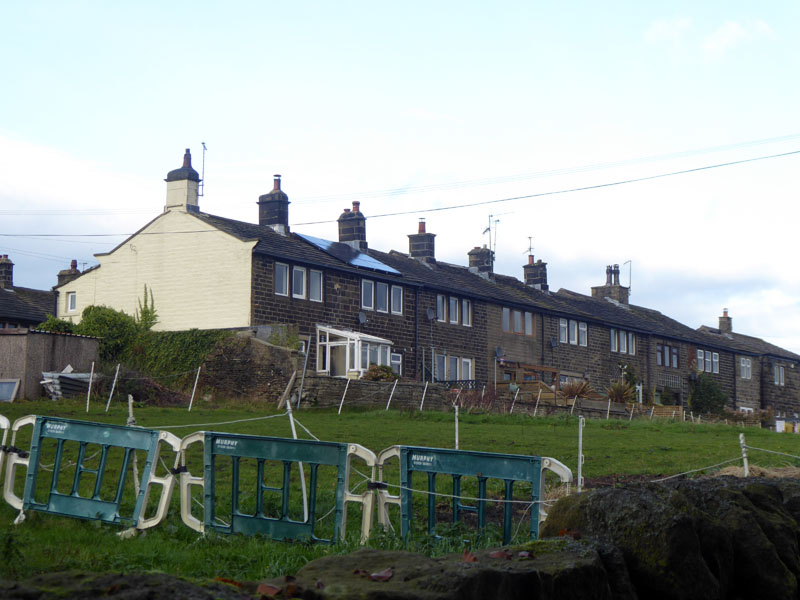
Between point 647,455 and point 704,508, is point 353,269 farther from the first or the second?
point 704,508

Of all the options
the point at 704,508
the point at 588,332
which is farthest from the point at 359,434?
the point at 588,332

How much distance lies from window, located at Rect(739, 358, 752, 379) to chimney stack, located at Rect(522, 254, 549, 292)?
17.1 meters

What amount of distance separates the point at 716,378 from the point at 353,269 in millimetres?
31984

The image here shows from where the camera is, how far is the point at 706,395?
5966 cm

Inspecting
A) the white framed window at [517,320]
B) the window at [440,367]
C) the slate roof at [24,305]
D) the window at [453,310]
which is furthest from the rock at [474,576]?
the slate roof at [24,305]

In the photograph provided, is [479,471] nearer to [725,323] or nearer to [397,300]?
[397,300]

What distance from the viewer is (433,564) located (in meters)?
5.75

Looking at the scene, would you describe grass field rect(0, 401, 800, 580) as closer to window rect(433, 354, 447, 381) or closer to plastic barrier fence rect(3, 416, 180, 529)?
plastic barrier fence rect(3, 416, 180, 529)

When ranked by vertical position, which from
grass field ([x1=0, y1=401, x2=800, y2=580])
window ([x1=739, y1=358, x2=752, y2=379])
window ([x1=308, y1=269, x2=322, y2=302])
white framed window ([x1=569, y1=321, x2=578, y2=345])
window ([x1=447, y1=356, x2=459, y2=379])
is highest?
window ([x1=308, y1=269, x2=322, y2=302])

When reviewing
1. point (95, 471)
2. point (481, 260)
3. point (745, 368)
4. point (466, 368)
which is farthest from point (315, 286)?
point (745, 368)

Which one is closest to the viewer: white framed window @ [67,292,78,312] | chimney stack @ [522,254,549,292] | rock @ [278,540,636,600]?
rock @ [278,540,636,600]

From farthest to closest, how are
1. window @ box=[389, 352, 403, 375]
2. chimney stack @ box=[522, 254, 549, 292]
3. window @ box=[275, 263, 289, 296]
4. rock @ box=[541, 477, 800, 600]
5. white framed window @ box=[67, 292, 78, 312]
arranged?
chimney stack @ box=[522, 254, 549, 292] → white framed window @ box=[67, 292, 78, 312] → window @ box=[389, 352, 403, 375] → window @ box=[275, 263, 289, 296] → rock @ box=[541, 477, 800, 600]

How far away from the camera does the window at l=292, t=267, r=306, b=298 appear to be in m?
38.5

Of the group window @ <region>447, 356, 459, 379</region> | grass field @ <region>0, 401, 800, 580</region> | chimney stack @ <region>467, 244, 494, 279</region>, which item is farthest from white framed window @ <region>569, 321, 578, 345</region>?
grass field @ <region>0, 401, 800, 580</region>
